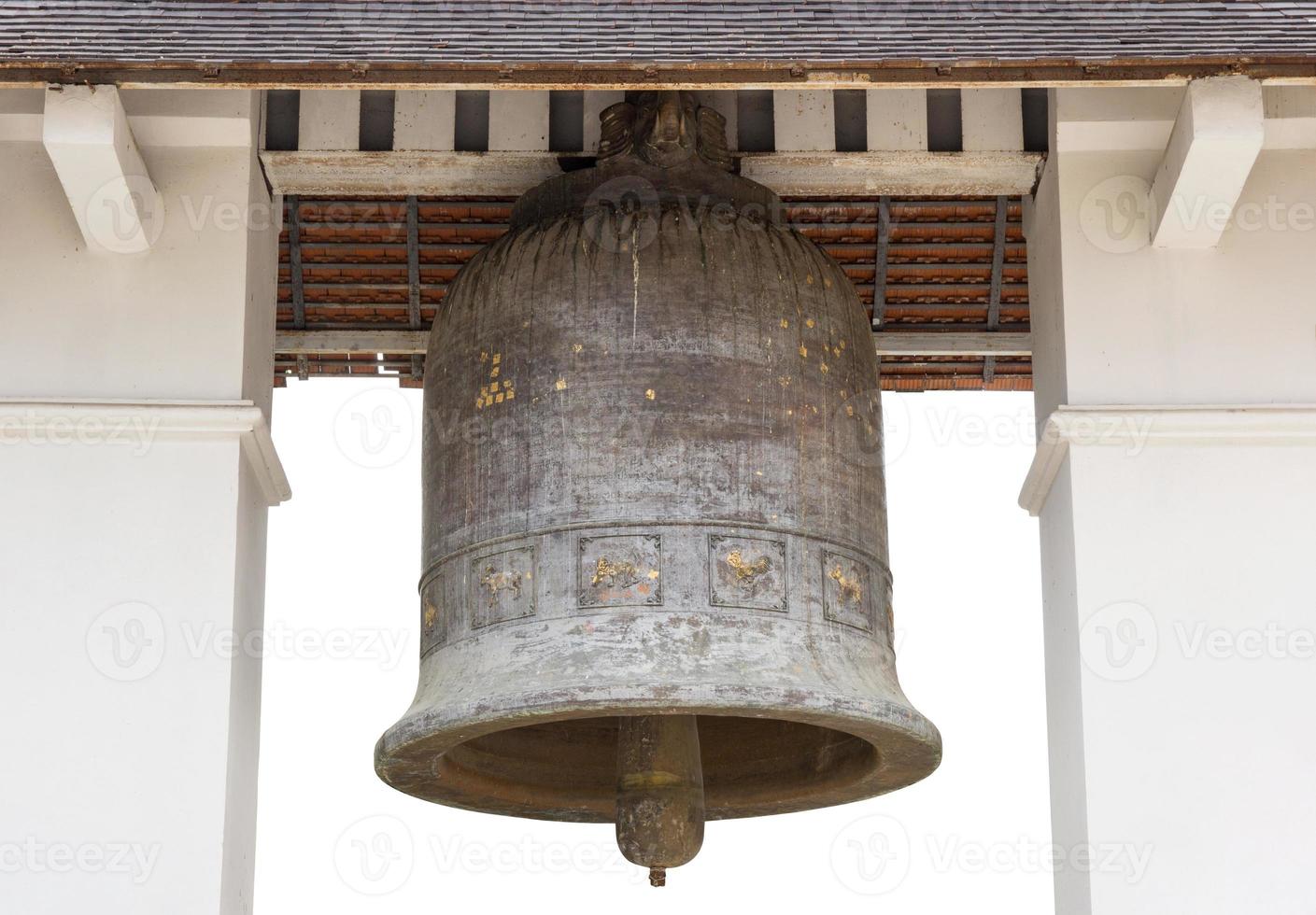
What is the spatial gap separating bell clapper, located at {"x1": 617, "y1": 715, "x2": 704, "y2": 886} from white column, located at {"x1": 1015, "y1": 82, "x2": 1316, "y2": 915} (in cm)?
178

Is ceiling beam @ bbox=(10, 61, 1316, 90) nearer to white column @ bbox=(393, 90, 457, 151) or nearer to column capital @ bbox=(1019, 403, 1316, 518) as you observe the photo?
column capital @ bbox=(1019, 403, 1316, 518)

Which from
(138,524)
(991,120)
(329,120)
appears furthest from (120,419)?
(991,120)

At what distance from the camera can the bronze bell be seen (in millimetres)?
10578

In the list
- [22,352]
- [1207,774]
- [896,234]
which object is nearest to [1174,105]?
[896,234]

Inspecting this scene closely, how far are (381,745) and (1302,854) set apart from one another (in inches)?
167

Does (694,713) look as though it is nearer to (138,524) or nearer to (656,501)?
(656,501)

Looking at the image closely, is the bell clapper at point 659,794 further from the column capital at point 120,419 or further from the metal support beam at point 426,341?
the metal support beam at point 426,341

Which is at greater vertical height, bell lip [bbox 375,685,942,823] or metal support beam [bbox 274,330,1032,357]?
metal support beam [bbox 274,330,1032,357]

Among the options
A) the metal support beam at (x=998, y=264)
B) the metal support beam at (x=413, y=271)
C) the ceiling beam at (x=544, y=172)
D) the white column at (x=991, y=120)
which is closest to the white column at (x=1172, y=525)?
the white column at (x=991, y=120)

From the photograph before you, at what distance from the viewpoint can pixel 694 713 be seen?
10.5m

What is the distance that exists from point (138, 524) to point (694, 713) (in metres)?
2.90

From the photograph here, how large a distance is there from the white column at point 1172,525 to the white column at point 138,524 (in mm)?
3968

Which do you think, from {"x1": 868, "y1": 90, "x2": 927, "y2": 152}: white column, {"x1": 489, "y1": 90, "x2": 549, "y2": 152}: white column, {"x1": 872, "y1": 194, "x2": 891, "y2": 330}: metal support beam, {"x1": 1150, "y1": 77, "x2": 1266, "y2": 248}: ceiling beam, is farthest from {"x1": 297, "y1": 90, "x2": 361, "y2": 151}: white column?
{"x1": 1150, "y1": 77, "x2": 1266, "y2": 248}: ceiling beam

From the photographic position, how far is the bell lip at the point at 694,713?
10.3 meters
